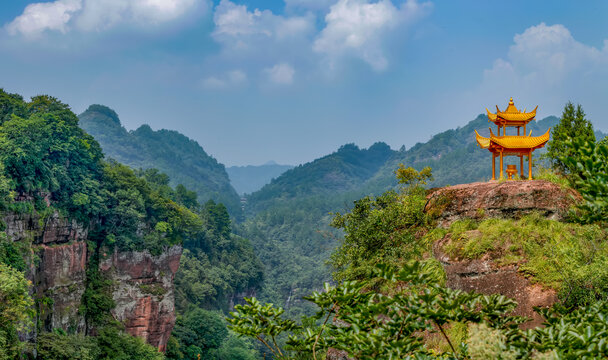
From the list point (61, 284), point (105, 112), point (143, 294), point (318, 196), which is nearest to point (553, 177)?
point (61, 284)

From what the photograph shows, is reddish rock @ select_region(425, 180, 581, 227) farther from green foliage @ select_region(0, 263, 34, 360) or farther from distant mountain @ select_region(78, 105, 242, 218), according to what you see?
distant mountain @ select_region(78, 105, 242, 218)

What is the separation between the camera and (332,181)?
154m

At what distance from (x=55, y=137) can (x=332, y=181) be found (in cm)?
12771

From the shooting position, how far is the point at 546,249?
1080cm

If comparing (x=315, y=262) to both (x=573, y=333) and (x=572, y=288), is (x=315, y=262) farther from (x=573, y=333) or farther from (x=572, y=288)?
(x=573, y=333)

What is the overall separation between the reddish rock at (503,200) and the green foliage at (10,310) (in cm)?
1512

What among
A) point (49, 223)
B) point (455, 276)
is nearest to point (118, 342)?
point (49, 223)

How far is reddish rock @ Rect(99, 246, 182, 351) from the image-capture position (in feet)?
101

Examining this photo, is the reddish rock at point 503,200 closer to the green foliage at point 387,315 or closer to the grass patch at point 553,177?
the grass patch at point 553,177

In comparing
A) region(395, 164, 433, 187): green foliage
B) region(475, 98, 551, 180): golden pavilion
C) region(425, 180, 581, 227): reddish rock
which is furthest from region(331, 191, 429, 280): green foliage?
region(475, 98, 551, 180): golden pavilion

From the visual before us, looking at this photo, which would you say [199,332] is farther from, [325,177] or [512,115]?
[325,177]

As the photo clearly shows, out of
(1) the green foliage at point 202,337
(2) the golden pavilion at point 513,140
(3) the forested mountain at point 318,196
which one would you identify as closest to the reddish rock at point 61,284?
(1) the green foliage at point 202,337

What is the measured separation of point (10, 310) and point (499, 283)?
54.4 feet

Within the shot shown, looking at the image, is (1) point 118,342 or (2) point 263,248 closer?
(1) point 118,342
